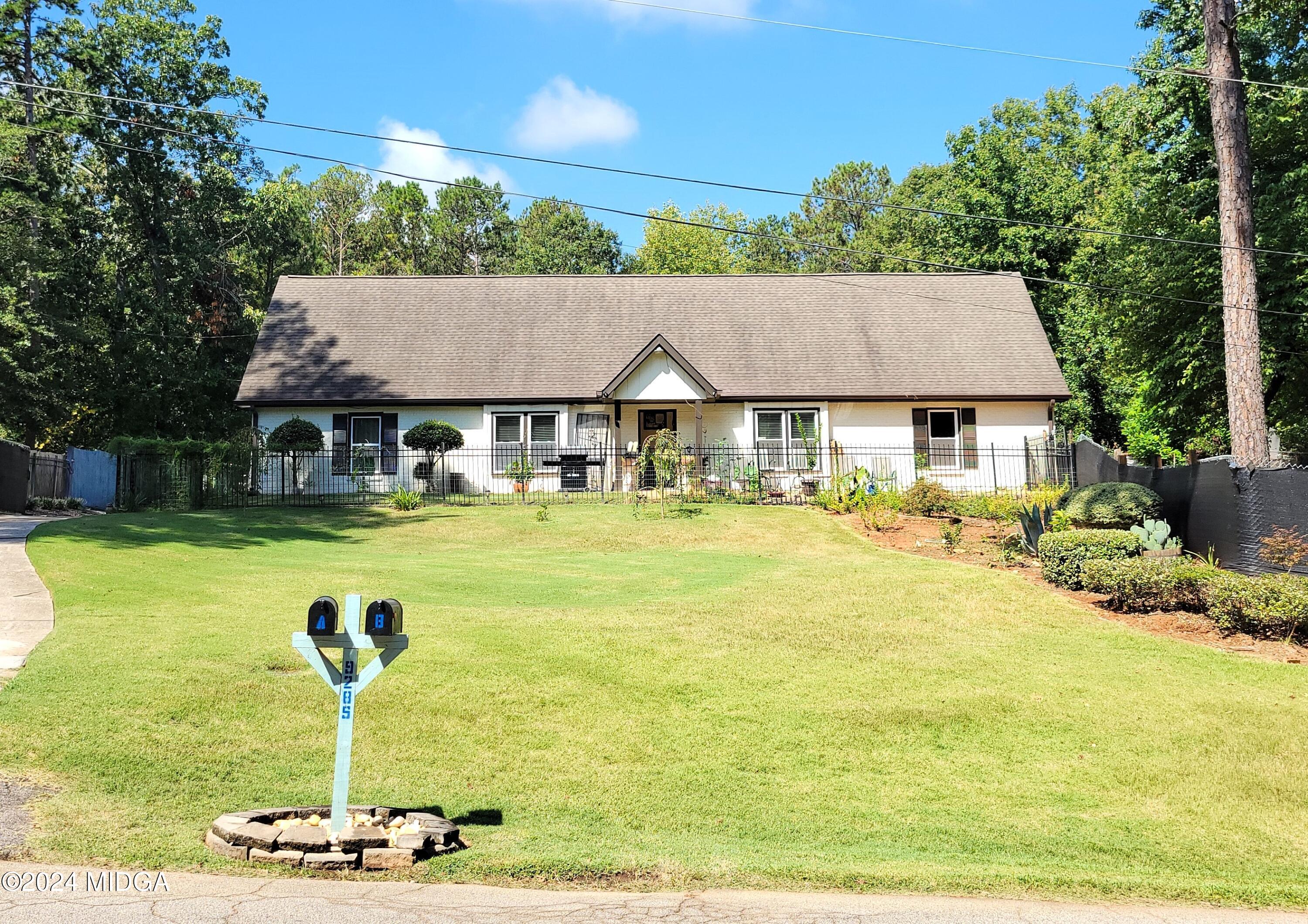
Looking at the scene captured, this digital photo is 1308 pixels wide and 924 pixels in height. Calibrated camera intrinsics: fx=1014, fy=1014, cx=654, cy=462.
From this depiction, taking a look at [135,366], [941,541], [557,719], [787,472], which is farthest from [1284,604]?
[135,366]

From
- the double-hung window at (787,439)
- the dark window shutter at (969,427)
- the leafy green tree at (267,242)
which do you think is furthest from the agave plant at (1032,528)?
the leafy green tree at (267,242)

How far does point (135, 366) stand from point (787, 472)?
26.1m

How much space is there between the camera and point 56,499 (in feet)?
94.5

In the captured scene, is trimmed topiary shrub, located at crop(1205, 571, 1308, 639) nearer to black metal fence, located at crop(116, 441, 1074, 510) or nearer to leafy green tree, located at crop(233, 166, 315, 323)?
black metal fence, located at crop(116, 441, 1074, 510)

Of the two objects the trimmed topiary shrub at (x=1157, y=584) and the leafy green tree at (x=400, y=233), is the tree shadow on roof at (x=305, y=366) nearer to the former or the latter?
the trimmed topiary shrub at (x=1157, y=584)

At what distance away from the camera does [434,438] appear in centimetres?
2905

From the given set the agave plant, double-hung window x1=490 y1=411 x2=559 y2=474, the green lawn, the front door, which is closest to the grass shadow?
the green lawn

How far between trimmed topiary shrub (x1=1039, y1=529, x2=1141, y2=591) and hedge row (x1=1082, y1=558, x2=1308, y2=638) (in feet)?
0.88

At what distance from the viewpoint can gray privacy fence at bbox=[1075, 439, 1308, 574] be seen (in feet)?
46.6

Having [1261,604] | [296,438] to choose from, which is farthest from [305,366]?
[1261,604]

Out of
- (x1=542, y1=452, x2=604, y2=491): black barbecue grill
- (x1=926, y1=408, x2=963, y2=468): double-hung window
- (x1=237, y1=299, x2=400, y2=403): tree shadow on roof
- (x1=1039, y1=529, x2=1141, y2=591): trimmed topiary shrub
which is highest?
(x1=237, y1=299, x2=400, y2=403): tree shadow on roof

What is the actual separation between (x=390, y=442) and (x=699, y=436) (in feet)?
31.0

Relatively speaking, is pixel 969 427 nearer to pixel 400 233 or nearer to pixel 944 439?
pixel 944 439

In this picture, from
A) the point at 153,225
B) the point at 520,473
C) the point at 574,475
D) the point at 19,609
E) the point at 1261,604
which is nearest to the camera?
the point at 19,609
